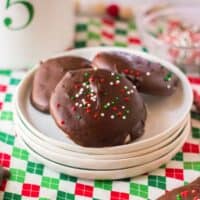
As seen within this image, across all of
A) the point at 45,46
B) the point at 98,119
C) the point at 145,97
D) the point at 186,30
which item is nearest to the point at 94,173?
the point at 98,119

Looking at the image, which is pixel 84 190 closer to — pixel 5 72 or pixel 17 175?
pixel 17 175

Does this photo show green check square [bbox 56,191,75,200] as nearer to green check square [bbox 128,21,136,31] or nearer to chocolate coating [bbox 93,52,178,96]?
chocolate coating [bbox 93,52,178,96]

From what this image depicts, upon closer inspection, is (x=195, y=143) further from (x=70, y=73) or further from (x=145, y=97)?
(x=70, y=73)

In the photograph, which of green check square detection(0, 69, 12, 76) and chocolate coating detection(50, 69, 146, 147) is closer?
chocolate coating detection(50, 69, 146, 147)

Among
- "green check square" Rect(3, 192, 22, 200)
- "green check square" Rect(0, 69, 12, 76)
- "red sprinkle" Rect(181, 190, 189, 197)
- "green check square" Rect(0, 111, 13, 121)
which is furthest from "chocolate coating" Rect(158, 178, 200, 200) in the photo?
"green check square" Rect(0, 69, 12, 76)

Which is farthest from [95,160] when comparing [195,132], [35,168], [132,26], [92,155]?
[132,26]

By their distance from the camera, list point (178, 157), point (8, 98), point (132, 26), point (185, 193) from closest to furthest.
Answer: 1. point (185, 193)
2. point (178, 157)
3. point (8, 98)
4. point (132, 26)
